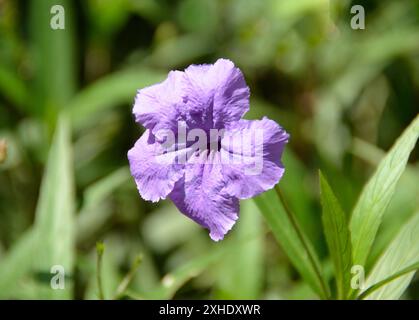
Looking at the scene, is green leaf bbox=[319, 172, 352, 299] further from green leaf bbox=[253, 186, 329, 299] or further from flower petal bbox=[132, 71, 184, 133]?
flower petal bbox=[132, 71, 184, 133]

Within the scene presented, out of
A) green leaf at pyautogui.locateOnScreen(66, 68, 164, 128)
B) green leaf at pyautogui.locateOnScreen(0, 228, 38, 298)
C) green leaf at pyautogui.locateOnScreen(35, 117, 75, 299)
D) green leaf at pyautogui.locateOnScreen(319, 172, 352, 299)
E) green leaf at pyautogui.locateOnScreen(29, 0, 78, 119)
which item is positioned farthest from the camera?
green leaf at pyautogui.locateOnScreen(29, 0, 78, 119)

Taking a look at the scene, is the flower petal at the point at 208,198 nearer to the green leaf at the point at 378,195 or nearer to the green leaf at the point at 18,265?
the green leaf at the point at 378,195

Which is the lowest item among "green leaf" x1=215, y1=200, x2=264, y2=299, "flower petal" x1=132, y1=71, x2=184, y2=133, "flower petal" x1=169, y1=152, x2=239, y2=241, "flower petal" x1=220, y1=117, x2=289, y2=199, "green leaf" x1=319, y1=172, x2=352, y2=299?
"green leaf" x1=215, y1=200, x2=264, y2=299

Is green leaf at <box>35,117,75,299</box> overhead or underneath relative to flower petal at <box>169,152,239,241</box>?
underneath

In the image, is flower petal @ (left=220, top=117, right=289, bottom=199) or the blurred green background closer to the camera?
flower petal @ (left=220, top=117, right=289, bottom=199)

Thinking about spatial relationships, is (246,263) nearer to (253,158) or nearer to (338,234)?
(338,234)

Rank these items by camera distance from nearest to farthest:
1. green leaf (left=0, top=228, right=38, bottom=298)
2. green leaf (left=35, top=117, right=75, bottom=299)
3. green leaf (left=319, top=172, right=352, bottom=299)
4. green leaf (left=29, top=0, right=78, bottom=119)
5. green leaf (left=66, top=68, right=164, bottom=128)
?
green leaf (left=319, top=172, right=352, bottom=299)
green leaf (left=35, top=117, right=75, bottom=299)
green leaf (left=0, top=228, right=38, bottom=298)
green leaf (left=66, top=68, right=164, bottom=128)
green leaf (left=29, top=0, right=78, bottom=119)

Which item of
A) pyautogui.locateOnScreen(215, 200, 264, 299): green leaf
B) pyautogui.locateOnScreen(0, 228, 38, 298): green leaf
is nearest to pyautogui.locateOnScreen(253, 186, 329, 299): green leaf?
pyautogui.locateOnScreen(215, 200, 264, 299): green leaf
